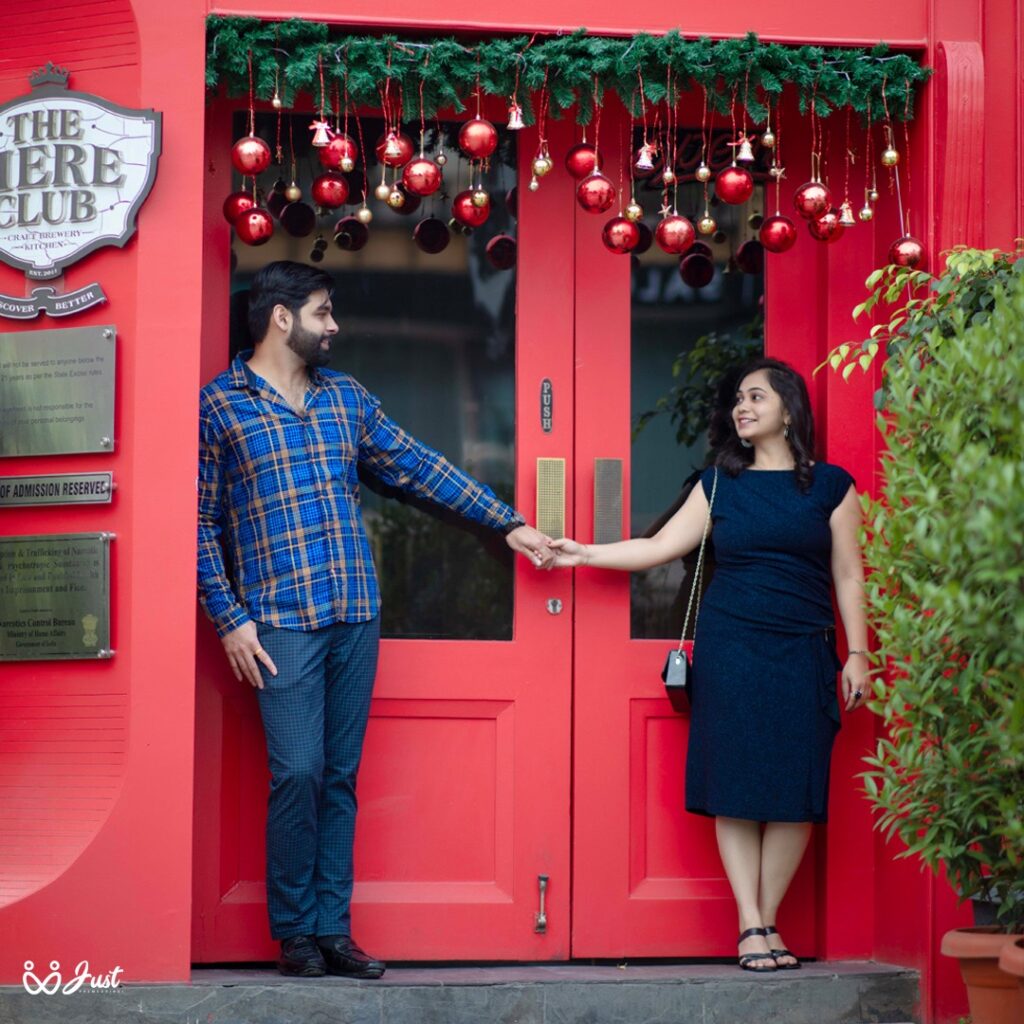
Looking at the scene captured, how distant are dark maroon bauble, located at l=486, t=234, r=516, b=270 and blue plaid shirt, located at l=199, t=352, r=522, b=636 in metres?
0.72

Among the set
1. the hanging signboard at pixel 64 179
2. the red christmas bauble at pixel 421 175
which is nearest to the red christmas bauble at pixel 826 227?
the red christmas bauble at pixel 421 175

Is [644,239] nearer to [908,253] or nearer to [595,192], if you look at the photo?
[595,192]

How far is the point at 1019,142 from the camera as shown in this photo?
503cm

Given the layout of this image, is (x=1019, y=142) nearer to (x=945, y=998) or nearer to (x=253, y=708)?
(x=945, y=998)

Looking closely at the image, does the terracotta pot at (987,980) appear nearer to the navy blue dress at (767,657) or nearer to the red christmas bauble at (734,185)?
the navy blue dress at (767,657)

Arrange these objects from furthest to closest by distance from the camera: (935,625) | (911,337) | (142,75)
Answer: (142,75) < (911,337) < (935,625)

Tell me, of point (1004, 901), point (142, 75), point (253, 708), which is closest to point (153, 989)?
point (253, 708)

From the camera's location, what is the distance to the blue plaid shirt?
4.86 m

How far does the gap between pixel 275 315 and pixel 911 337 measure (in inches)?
77.2

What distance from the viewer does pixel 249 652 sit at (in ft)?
15.8

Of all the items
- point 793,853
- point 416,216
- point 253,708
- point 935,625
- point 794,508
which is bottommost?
point 793,853

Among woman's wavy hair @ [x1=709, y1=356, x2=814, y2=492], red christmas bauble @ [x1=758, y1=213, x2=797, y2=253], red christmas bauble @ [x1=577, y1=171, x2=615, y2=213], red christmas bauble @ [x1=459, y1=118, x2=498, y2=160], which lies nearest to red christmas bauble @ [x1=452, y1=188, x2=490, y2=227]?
red christmas bauble @ [x1=459, y1=118, x2=498, y2=160]

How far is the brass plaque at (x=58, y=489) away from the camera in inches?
186

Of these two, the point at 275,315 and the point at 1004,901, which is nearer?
the point at 1004,901
